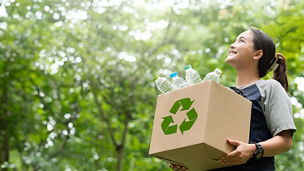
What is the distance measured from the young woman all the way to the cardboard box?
0.06 m

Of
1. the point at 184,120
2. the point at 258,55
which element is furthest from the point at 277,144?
the point at 258,55

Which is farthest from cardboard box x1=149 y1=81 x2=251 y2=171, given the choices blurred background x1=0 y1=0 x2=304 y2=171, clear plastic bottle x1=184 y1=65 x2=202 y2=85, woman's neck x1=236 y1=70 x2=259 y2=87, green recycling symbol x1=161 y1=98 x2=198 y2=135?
blurred background x1=0 y1=0 x2=304 y2=171

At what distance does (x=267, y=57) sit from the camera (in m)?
2.05

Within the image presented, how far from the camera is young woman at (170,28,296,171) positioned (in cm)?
168

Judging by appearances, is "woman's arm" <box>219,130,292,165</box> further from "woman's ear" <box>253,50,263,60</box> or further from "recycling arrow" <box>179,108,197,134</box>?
"woman's ear" <box>253,50,263,60</box>

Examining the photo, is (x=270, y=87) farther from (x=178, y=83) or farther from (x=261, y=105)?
(x=178, y=83)

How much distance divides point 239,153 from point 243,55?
538mm

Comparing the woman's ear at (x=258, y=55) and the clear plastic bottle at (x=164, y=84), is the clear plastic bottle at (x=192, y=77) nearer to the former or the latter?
the clear plastic bottle at (x=164, y=84)

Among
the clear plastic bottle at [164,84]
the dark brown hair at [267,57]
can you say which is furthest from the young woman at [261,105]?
the clear plastic bottle at [164,84]

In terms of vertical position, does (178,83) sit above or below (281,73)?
below

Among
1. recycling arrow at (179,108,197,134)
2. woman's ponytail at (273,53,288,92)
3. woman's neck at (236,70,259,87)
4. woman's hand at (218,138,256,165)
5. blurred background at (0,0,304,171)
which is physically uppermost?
blurred background at (0,0,304,171)

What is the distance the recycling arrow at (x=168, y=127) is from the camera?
1.77 metres

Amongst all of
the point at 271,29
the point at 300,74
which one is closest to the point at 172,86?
the point at 271,29

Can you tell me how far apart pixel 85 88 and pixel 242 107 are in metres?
5.38
